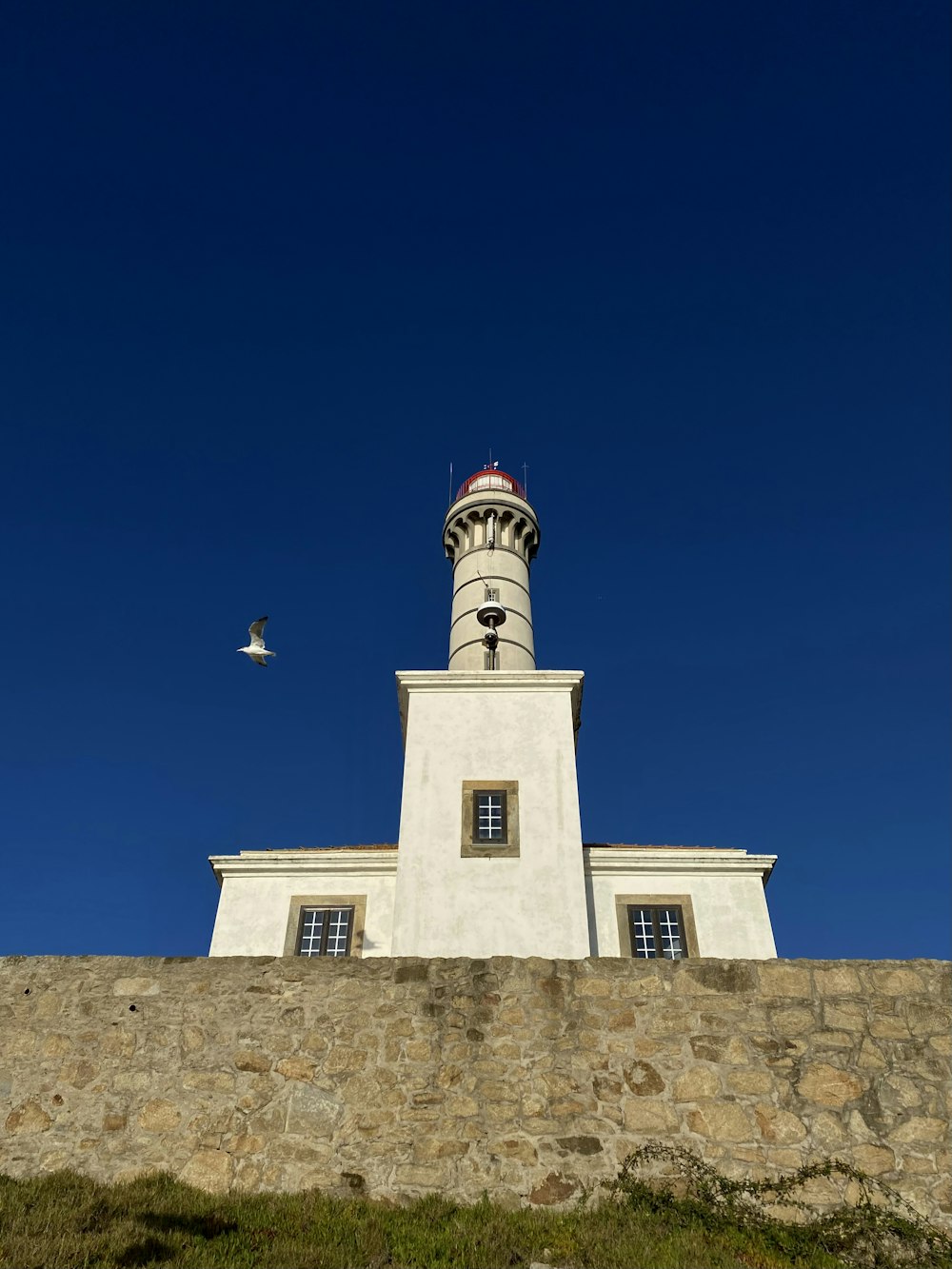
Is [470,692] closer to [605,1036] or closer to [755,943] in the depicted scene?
[755,943]

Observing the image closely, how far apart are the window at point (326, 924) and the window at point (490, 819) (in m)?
3.44

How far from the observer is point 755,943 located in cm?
1717

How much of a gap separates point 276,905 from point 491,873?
5346 millimetres

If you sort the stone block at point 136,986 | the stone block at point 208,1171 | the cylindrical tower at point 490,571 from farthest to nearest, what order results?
the cylindrical tower at point 490,571 → the stone block at point 136,986 → the stone block at point 208,1171

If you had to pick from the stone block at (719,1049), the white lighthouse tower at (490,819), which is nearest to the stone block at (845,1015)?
the stone block at (719,1049)

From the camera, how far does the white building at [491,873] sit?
15.4 m

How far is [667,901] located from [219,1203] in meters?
12.8

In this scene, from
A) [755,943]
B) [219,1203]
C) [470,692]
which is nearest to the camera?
[219,1203]

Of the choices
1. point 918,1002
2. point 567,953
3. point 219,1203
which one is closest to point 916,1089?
point 918,1002

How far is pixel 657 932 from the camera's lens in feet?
56.8

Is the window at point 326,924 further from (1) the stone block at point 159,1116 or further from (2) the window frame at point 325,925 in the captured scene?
(1) the stone block at point 159,1116

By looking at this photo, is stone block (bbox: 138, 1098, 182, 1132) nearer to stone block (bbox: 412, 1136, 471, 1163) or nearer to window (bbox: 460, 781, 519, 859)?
stone block (bbox: 412, 1136, 471, 1163)

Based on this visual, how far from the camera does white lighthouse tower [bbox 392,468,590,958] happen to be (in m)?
15.1

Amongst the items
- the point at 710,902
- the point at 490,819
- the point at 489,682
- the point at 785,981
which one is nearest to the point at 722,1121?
the point at 785,981
